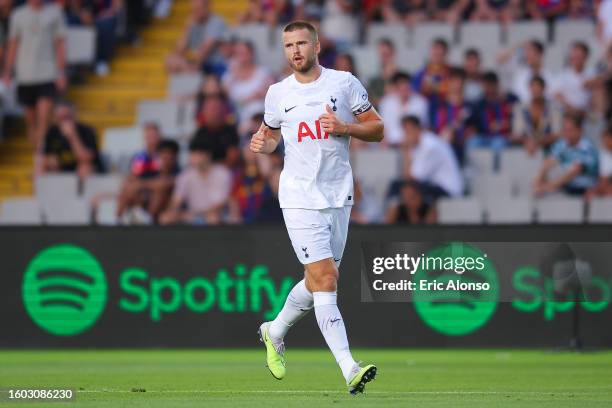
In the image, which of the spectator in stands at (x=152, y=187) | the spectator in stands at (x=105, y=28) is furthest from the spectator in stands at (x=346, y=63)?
the spectator in stands at (x=105, y=28)

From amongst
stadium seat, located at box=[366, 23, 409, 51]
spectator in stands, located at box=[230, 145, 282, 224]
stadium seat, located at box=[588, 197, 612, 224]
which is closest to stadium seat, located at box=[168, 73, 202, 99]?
stadium seat, located at box=[366, 23, 409, 51]

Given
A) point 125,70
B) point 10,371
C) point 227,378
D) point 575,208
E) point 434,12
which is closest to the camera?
point 227,378

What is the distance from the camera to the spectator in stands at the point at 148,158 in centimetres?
1714

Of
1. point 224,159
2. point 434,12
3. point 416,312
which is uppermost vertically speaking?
point 434,12

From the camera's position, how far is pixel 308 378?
11.0 metres

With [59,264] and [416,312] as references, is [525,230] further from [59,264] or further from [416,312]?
[59,264]

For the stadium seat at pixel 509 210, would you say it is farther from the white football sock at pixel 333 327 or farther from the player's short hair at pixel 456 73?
the white football sock at pixel 333 327

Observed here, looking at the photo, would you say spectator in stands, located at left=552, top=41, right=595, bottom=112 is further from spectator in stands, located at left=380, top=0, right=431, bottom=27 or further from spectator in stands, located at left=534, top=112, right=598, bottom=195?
spectator in stands, located at left=380, top=0, right=431, bottom=27

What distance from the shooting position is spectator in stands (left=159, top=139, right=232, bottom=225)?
16547 millimetres

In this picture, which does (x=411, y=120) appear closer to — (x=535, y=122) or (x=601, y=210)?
(x=535, y=122)

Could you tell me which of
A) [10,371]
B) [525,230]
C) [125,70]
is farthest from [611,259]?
[125,70]

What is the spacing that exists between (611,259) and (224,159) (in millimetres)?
5186

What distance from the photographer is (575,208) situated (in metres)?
16.1

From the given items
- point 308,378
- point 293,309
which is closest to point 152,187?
point 308,378
